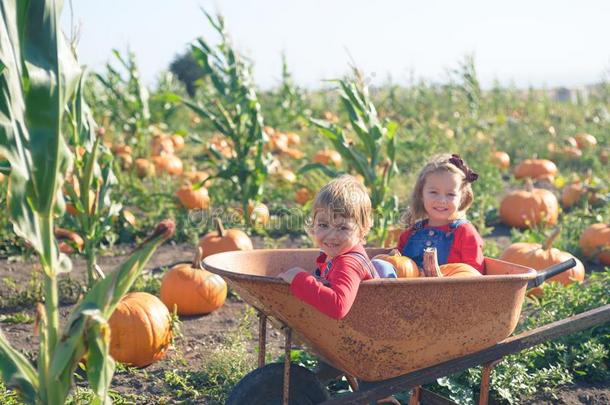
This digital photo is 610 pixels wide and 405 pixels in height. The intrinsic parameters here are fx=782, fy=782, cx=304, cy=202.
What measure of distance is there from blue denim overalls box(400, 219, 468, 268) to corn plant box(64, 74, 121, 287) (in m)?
1.98

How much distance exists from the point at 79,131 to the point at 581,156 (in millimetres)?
7582

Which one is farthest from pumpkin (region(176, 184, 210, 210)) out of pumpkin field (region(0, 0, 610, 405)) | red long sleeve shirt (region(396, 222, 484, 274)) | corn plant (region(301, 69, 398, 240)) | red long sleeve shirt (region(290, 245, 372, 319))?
red long sleeve shirt (region(290, 245, 372, 319))

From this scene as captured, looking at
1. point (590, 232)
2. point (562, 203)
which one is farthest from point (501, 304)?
point (562, 203)

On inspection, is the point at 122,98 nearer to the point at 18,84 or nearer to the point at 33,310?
the point at 33,310

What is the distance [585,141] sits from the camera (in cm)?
1095

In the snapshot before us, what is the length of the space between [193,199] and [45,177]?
16.4 feet

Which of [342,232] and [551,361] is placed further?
[551,361]

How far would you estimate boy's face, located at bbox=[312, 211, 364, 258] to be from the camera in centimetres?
297

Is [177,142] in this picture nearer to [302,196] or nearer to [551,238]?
[302,196]

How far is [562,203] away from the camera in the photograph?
26.0 ft

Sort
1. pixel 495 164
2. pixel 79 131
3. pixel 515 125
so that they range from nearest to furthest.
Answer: pixel 79 131, pixel 495 164, pixel 515 125

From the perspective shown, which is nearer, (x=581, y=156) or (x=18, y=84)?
(x=18, y=84)

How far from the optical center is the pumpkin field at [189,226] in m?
2.36

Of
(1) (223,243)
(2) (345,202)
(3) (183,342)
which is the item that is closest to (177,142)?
(1) (223,243)
